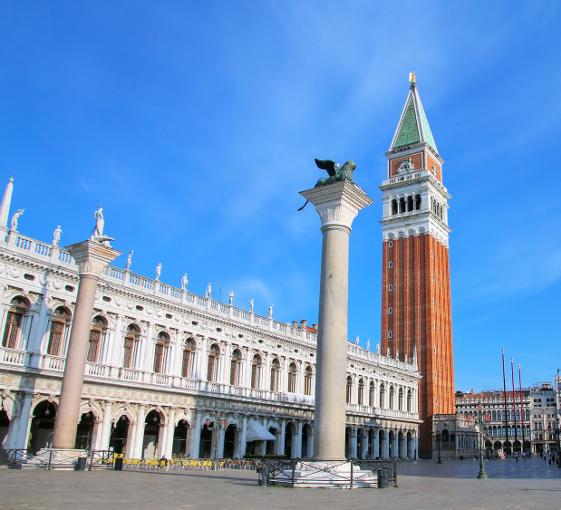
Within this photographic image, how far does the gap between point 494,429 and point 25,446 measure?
461 ft

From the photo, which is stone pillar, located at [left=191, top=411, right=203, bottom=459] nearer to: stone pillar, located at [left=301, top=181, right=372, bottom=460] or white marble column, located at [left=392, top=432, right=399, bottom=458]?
stone pillar, located at [left=301, top=181, right=372, bottom=460]

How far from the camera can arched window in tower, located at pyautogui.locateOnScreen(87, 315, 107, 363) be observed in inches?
1356

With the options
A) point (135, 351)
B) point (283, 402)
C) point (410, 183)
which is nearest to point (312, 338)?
point (283, 402)

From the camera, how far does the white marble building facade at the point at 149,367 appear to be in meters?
30.9

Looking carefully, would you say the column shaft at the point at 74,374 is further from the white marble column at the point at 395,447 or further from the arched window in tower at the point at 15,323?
the white marble column at the point at 395,447

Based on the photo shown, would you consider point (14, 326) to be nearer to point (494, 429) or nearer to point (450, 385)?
point (450, 385)

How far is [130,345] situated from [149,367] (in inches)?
71.8

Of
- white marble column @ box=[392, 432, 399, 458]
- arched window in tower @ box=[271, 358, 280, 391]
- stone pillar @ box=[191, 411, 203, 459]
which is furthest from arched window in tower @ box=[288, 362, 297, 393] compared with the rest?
white marble column @ box=[392, 432, 399, 458]

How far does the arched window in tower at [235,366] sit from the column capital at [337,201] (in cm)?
2376

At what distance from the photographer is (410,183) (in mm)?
84750

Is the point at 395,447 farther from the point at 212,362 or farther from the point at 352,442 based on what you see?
the point at 212,362

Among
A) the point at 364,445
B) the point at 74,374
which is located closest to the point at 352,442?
the point at 364,445

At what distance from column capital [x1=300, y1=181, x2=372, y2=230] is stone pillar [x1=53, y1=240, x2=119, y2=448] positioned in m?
10.5

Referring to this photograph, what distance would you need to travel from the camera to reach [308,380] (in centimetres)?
5184
